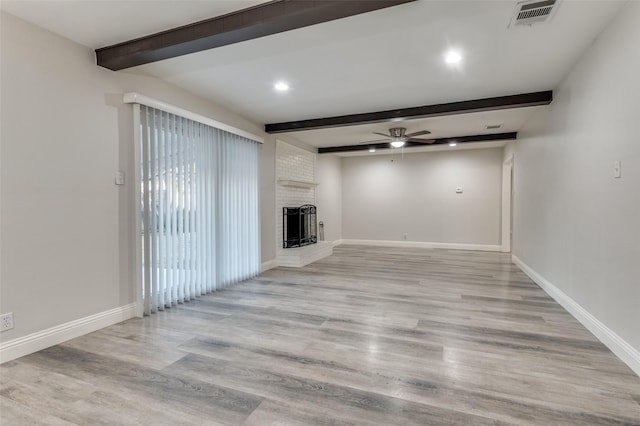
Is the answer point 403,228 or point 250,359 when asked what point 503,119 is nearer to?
point 403,228

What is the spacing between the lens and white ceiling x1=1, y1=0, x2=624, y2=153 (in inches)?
91.0

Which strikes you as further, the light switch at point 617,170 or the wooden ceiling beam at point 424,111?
the wooden ceiling beam at point 424,111

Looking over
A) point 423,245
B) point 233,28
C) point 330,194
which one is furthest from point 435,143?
point 233,28

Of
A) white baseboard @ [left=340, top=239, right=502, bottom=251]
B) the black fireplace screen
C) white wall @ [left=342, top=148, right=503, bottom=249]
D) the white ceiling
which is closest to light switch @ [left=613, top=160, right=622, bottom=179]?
the white ceiling

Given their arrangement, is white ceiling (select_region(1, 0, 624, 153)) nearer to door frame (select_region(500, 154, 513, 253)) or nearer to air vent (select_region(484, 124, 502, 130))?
air vent (select_region(484, 124, 502, 130))

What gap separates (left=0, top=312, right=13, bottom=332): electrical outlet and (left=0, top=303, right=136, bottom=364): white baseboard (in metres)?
0.11

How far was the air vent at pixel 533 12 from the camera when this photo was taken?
7.27ft

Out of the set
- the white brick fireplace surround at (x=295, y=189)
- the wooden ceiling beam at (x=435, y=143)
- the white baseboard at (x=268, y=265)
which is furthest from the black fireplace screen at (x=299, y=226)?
the wooden ceiling beam at (x=435, y=143)

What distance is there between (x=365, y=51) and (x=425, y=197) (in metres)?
5.99

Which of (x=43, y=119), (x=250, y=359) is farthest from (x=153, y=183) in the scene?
(x=250, y=359)

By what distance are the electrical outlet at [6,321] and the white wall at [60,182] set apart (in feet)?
0.13

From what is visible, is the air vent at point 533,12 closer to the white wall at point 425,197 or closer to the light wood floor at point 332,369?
the light wood floor at point 332,369

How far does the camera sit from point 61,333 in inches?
105

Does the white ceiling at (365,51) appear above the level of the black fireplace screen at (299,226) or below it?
above
